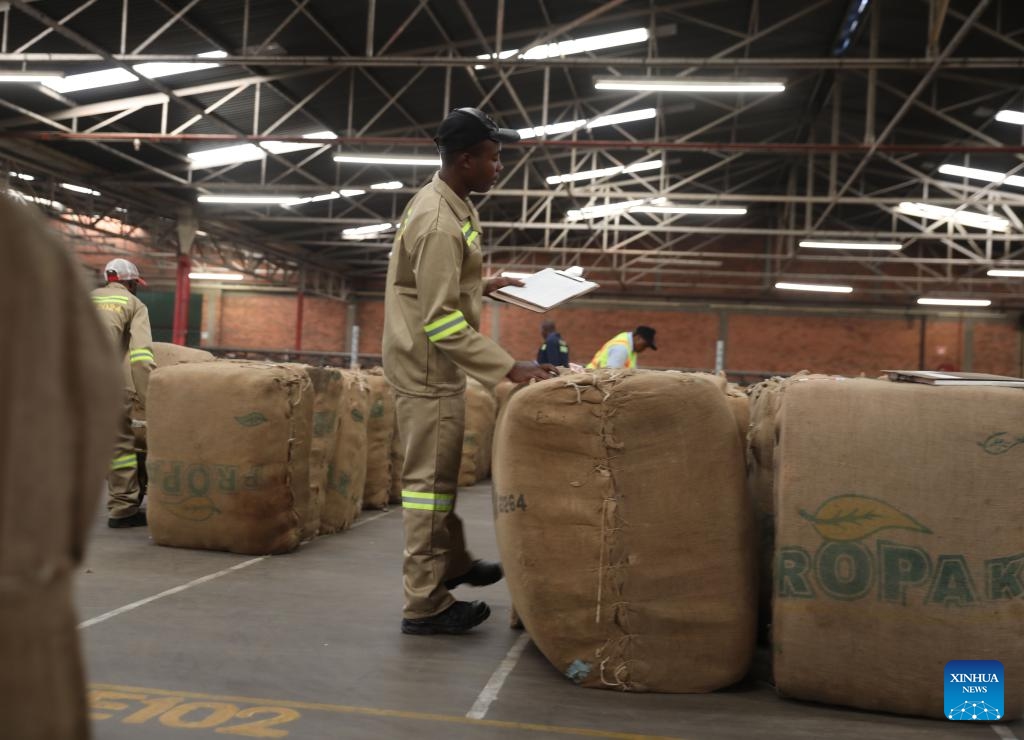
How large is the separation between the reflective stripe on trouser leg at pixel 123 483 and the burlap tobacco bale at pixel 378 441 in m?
1.58

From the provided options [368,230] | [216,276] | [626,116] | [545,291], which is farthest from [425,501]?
[216,276]

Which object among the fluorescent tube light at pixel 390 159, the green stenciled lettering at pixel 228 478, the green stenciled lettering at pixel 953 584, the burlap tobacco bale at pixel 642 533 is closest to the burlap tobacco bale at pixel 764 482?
the burlap tobacco bale at pixel 642 533

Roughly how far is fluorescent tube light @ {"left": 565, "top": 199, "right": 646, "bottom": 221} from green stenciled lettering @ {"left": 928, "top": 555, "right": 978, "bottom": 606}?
1737 centimetres

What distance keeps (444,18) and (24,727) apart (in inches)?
483

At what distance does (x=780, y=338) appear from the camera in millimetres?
29016

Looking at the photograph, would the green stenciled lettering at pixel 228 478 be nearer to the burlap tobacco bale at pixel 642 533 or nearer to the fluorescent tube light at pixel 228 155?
the burlap tobacco bale at pixel 642 533

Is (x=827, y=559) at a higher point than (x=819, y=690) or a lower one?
higher

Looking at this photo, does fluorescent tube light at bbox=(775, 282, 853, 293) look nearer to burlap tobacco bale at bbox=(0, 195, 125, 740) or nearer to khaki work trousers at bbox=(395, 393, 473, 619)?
khaki work trousers at bbox=(395, 393, 473, 619)

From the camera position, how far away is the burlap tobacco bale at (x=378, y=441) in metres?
6.67

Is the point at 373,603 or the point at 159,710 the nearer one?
the point at 159,710

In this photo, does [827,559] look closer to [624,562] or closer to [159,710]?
[624,562]

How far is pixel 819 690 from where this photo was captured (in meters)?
2.68

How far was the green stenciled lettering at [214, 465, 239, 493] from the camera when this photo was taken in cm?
472

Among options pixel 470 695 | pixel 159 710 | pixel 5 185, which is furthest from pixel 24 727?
pixel 5 185
